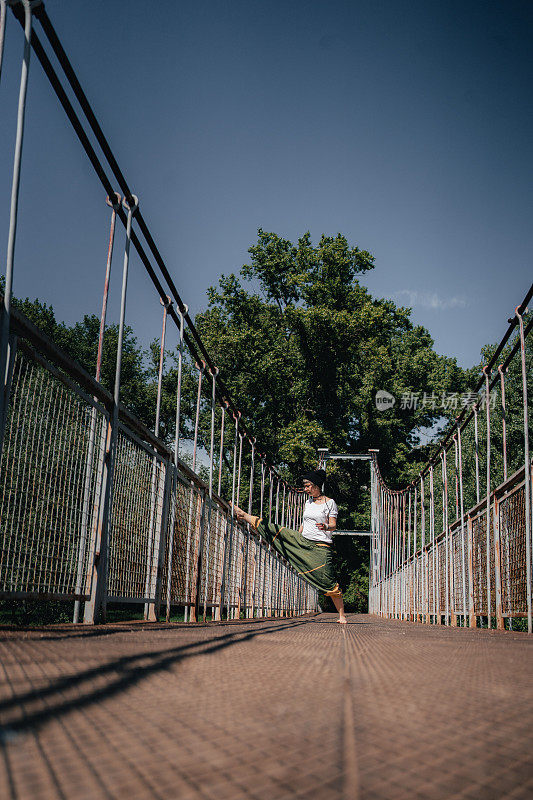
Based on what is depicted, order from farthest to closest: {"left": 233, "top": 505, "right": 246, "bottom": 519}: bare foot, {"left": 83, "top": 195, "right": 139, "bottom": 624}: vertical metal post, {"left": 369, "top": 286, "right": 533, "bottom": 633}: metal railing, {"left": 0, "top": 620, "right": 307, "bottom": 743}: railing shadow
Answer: {"left": 233, "top": 505, "right": 246, "bottom": 519}: bare foot
{"left": 369, "top": 286, "right": 533, "bottom": 633}: metal railing
{"left": 83, "top": 195, "right": 139, "bottom": 624}: vertical metal post
{"left": 0, "top": 620, "right": 307, "bottom": 743}: railing shadow

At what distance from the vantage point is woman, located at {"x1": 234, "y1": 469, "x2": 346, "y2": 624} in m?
5.30

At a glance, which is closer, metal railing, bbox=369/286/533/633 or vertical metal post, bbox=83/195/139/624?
vertical metal post, bbox=83/195/139/624

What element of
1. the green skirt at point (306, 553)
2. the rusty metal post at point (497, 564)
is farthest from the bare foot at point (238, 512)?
the rusty metal post at point (497, 564)

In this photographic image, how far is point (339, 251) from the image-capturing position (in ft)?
72.3

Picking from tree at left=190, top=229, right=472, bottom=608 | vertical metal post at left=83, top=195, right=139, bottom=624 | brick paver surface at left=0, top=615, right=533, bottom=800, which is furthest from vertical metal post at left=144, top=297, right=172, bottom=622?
tree at left=190, top=229, right=472, bottom=608

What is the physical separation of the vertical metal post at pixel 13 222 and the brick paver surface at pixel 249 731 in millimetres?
711

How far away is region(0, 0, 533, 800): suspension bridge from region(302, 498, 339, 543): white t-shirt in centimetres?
71

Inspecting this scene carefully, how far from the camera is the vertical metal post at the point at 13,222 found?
1681mm

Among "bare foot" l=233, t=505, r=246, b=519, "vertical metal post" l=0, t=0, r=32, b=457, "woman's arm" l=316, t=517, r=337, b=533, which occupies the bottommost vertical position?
"woman's arm" l=316, t=517, r=337, b=533

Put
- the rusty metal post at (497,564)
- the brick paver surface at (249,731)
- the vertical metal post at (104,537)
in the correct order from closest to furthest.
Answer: the brick paver surface at (249,731) → the vertical metal post at (104,537) → the rusty metal post at (497,564)

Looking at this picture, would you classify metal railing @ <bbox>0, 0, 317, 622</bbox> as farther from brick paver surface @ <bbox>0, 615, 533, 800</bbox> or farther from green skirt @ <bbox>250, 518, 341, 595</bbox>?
green skirt @ <bbox>250, 518, 341, 595</bbox>

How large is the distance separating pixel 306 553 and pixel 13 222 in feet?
13.2

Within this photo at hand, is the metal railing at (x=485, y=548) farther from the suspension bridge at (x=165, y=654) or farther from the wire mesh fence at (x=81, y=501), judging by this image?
the wire mesh fence at (x=81, y=501)

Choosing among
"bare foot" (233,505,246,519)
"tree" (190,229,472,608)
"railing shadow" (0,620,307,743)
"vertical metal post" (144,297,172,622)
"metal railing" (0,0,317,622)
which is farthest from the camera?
"tree" (190,229,472,608)
